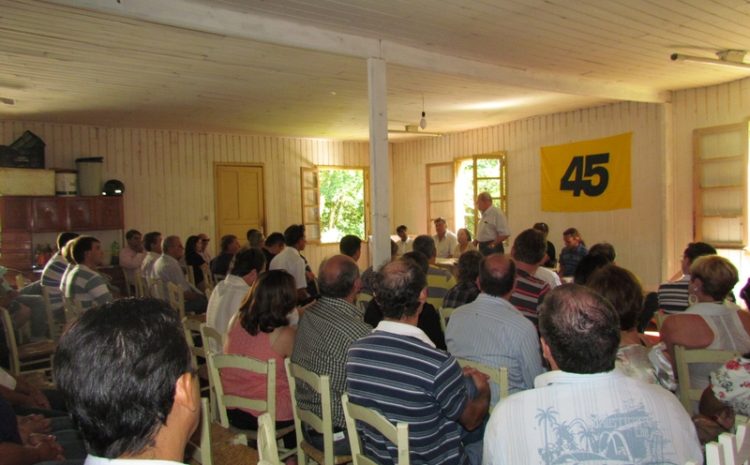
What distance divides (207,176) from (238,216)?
104 cm

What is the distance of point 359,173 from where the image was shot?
1314 cm

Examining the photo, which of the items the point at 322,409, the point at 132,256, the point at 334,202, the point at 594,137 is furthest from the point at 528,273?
the point at 334,202

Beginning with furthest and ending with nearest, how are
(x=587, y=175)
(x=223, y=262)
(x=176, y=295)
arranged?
(x=587, y=175), (x=223, y=262), (x=176, y=295)

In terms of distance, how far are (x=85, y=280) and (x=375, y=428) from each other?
409 cm

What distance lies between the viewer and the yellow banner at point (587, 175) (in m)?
8.95

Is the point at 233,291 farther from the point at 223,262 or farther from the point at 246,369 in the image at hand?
the point at 223,262

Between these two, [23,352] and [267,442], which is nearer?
[267,442]

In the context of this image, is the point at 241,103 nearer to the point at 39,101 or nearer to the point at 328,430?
the point at 39,101

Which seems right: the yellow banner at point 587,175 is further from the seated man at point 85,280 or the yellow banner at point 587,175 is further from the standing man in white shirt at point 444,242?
the seated man at point 85,280

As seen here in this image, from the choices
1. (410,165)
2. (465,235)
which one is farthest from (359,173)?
(465,235)

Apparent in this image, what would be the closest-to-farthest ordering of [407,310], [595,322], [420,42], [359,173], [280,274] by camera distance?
[595,322]
[407,310]
[280,274]
[420,42]
[359,173]

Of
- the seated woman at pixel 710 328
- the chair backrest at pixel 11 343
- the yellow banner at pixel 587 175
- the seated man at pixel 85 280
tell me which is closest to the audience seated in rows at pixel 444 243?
the yellow banner at pixel 587 175

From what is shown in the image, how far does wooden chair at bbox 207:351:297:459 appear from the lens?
2.65 m

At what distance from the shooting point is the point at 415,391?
6.72 ft
